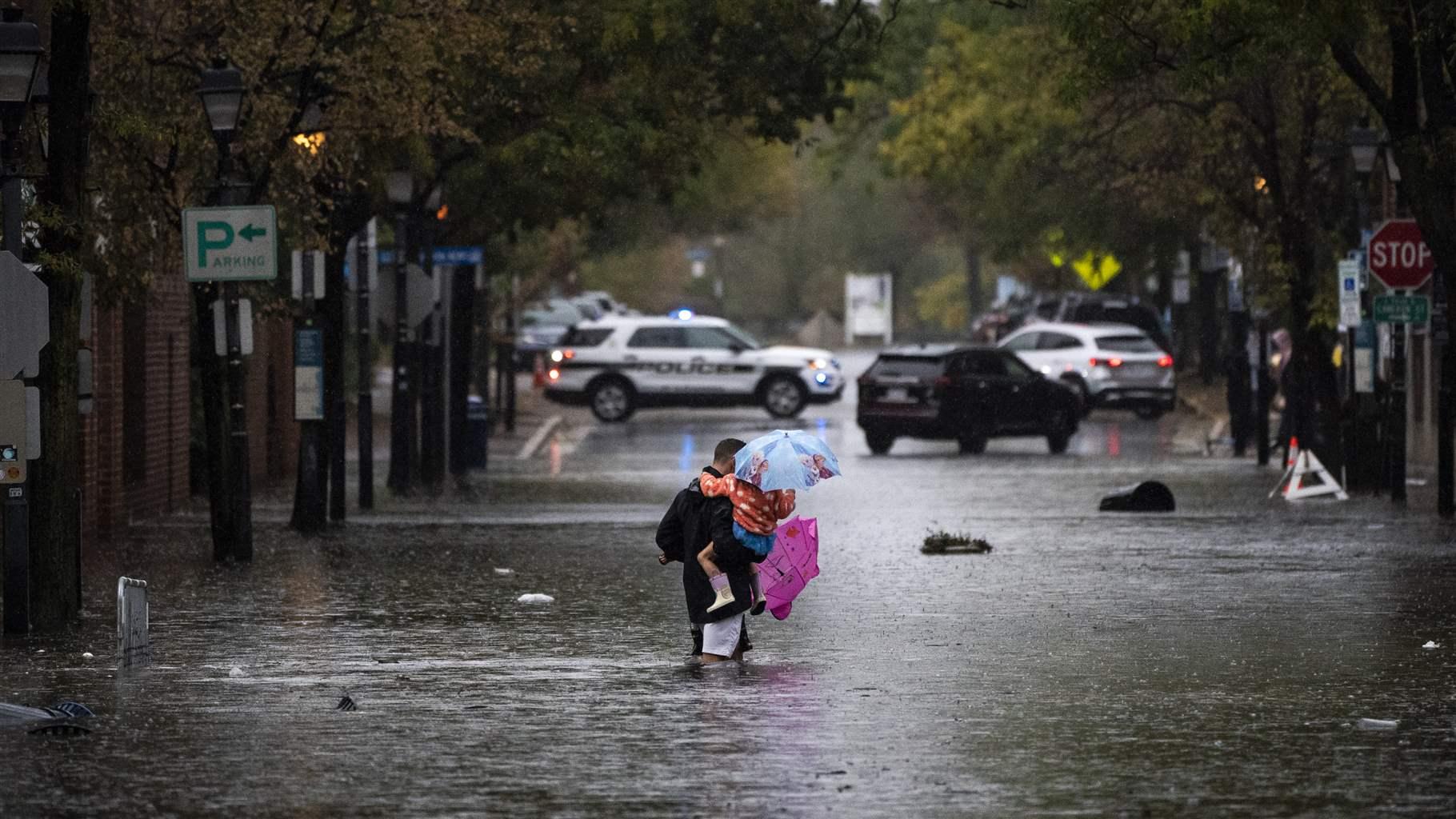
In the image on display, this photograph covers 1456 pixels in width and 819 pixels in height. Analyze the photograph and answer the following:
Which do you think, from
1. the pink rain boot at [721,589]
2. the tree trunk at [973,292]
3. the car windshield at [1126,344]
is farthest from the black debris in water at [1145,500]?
the tree trunk at [973,292]

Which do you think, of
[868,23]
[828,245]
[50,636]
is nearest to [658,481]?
[868,23]

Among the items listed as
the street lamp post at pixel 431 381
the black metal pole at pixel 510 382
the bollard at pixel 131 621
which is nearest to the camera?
the bollard at pixel 131 621

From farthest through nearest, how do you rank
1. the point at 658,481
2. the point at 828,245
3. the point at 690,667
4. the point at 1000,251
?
the point at 828,245 → the point at 1000,251 → the point at 658,481 → the point at 690,667

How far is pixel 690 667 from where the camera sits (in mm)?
14102

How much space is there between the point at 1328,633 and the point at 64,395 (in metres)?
7.56

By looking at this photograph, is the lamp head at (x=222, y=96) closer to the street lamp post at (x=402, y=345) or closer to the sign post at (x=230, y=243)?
the sign post at (x=230, y=243)

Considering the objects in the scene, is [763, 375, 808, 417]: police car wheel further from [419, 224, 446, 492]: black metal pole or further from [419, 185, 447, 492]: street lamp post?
[419, 224, 446, 492]: black metal pole

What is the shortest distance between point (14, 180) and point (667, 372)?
32.3 metres

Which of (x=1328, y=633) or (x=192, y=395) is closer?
(x=1328, y=633)

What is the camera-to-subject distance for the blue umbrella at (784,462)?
1416 centimetres

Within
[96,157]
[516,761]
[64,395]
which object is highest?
[96,157]

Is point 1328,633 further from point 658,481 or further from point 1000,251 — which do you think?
point 1000,251

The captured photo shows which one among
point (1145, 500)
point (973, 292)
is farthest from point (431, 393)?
point (973, 292)

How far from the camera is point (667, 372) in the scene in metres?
47.7
